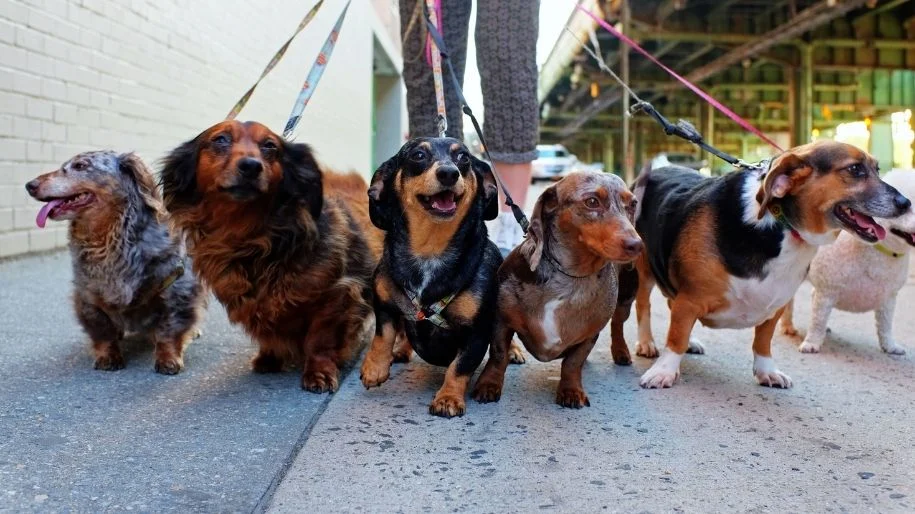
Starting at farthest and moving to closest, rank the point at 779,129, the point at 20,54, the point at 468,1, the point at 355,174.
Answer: the point at 779,129
the point at 20,54
the point at 355,174
the point at 468,1

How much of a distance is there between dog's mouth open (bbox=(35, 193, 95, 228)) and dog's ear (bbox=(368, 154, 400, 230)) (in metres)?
1.27

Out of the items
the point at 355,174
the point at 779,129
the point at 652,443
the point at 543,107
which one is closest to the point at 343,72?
Answer: the point at 355,174

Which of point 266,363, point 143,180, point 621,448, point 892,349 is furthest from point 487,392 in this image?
point 892,349

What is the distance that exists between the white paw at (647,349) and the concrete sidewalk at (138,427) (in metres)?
1.59

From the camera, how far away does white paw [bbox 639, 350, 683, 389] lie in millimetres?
3080

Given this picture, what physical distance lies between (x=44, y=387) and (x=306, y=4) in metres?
11.2

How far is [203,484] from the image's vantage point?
6.51ft

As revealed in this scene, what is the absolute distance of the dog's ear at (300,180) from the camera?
10.0 feet

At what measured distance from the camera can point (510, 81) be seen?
12.6ft

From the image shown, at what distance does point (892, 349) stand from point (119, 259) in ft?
11.7

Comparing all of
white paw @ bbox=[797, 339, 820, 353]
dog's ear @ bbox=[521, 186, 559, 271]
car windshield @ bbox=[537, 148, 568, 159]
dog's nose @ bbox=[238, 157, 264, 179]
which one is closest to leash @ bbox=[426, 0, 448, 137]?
dog's ear @ bbox=[521, 186, 559, 271]

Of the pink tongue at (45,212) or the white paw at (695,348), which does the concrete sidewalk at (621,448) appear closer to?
the white paw at (695,348)

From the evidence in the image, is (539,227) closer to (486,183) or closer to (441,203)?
(486,183)

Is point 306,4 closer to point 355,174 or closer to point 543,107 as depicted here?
point 355,174
